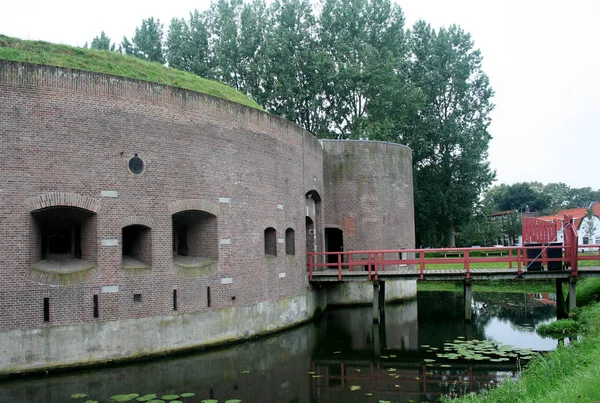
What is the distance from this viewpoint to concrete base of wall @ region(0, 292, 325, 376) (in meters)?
9.80

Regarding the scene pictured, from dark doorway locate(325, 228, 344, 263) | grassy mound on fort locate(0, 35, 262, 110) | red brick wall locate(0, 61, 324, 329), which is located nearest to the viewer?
red brick wall locate(0, 61, 324, 329)

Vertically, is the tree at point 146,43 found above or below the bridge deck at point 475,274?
above

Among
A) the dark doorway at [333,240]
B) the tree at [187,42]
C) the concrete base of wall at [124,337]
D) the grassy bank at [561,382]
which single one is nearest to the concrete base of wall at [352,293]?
the dark doorway at [333,240]

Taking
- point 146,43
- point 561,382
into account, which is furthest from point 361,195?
point 146,43

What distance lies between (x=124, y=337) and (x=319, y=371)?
3847 mm

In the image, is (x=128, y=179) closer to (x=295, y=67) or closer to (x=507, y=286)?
(x=507, y=286)

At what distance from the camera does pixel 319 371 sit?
1055cm

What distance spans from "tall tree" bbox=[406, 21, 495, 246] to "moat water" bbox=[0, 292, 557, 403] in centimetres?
1663

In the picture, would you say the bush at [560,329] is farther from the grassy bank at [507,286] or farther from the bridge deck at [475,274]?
the grassy bank at [507,286]

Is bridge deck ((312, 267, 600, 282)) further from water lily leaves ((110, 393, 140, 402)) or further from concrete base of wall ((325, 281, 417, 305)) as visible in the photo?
water lily leaves ((110, 393, 140, 402))

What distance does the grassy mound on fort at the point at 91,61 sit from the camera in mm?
12328

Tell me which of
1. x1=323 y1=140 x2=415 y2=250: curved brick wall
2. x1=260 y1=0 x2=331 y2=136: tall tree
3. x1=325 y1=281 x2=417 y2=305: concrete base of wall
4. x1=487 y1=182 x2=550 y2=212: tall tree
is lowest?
x1=325 y1=281 x2=417 y2=305: concrete base of wall

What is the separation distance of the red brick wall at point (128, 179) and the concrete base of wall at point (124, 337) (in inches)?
8.0

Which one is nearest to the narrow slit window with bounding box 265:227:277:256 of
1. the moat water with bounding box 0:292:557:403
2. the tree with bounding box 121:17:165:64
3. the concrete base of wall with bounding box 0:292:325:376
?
the concrete base of wall with bounding box 0:292:325:376
